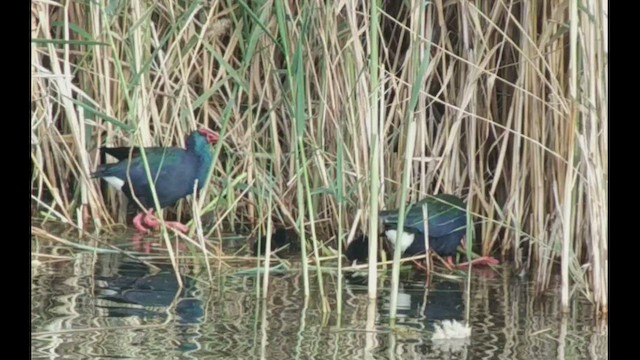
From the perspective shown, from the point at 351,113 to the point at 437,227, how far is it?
67 cm

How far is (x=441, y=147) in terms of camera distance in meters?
4.70

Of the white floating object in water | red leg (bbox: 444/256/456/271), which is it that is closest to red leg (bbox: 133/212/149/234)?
red leg (bbox: 444/256/456/271)

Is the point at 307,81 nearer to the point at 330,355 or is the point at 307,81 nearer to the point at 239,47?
the point at 239,47

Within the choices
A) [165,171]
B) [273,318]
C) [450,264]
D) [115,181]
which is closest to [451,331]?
[273,318]

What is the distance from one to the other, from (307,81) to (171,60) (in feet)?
2.67

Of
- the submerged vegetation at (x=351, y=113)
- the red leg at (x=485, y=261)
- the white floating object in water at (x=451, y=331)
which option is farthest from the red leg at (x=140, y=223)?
the white floating object in water at (x=451, y=331)

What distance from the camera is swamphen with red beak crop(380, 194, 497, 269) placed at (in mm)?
4477

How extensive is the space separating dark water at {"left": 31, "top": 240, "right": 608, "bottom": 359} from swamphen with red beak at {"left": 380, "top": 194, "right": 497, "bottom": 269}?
0.52 ft

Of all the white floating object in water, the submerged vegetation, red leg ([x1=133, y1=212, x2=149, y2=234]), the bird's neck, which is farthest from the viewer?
red leg ([x1=133, y1=212, x2=149, y2=234])

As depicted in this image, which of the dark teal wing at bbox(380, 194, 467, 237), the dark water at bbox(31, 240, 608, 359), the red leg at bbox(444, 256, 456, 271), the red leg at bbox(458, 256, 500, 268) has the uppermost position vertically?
the dark teal wing at bbox(380, 194, 467, 237)

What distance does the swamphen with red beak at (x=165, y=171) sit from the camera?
509cm

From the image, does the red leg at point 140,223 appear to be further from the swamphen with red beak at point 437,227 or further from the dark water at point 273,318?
the swamphen with red beak at point 437,227

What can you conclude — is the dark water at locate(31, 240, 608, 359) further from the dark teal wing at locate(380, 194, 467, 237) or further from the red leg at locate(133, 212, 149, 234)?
the red leg at locate(133, 212, 149, 234)

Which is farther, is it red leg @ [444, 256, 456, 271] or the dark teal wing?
red leg @ [444, 256, 456, 271]
